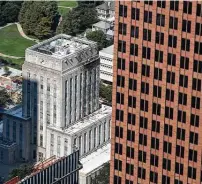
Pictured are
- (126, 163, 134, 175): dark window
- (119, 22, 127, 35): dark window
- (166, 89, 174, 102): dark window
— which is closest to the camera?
(166, 89, 174, 102): dark window

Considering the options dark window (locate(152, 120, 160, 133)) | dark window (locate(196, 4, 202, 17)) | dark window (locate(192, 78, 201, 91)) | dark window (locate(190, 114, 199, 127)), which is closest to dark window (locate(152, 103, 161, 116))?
dark window (locate(152, 120, 160, 133))

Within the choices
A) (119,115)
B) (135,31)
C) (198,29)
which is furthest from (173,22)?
(119,115)

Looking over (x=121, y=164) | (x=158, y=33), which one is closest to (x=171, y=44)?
(x=158, y=33)

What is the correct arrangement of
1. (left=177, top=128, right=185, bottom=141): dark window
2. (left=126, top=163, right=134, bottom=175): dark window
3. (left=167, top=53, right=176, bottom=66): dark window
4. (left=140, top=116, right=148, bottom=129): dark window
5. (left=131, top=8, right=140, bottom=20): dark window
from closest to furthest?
(left=167, top=53, right=176, bottom=66): dark window < (left=131, top=8, right=140, bottom=20): dark window < (left=177, top=128, right=185, bottom=141): dark window < (left=140, top=116, right=148, bottom=129): dark window < (left=126, top=163, right=134, bottom=175): dark window

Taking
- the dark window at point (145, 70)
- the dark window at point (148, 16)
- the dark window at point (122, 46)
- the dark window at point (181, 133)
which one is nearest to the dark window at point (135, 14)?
the dark window at point (148, 16)

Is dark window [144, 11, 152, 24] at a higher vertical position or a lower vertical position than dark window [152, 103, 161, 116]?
higher

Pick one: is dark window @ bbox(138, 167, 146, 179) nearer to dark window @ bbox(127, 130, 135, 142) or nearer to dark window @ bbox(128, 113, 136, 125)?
Answer: dark window @ bbox(127, 130, 135, 142)

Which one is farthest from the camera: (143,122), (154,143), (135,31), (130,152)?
(130,152)

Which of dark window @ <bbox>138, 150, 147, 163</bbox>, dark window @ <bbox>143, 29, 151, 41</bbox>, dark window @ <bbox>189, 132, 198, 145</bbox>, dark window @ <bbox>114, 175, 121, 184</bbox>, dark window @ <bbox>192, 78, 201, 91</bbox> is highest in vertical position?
dark window @ <bbox>143, 29, 151, 41</bbox>

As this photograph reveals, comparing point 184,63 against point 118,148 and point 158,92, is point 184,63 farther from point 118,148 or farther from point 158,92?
point 118,148
